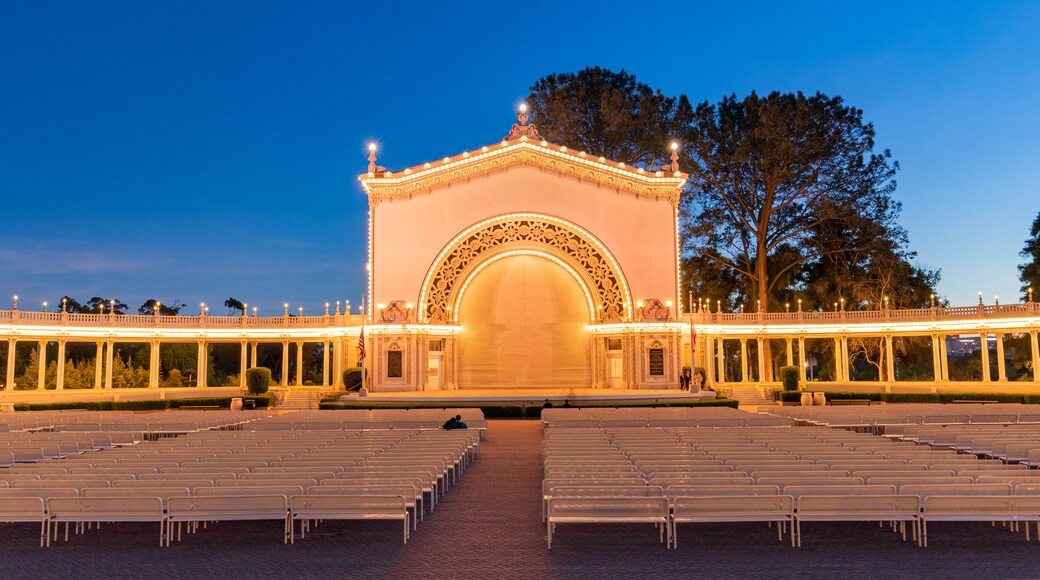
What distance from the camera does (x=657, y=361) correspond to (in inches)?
1781

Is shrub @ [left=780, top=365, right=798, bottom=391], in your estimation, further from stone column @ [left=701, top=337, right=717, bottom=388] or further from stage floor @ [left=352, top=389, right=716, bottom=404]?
stage floor @ [left=352, top=389, right=716, bottom=404]

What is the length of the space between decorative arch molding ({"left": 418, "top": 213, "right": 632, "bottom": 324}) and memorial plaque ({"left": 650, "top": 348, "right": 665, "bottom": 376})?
8.31 feet

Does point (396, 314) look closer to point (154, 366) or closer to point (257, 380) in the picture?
point (257, 380)

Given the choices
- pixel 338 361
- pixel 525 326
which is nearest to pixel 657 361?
pixel 525 326

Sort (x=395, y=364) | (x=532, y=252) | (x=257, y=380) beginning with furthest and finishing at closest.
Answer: (x=532, y=252) → (x=395, y=364) → (x=257, y=380)

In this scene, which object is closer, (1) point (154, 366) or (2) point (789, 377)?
(2) point (789, 377)

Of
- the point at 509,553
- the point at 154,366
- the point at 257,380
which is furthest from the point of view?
the point at 154,366

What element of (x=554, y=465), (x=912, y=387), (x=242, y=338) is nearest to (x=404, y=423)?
(x=554, y=465)

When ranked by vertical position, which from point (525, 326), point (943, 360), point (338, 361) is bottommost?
point (943, 360)

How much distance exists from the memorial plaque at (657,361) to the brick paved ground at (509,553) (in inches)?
1318

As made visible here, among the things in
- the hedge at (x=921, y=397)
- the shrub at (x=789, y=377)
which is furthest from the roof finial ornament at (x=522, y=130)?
the hedge at (x=921, y=397)

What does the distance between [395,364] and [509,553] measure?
34.7 m

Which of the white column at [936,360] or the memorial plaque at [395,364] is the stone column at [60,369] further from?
the white column at [936,360]

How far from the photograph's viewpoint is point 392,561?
381 inches
